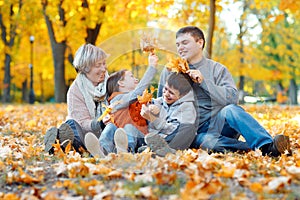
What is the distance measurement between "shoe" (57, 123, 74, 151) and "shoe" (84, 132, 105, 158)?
1.59 ft

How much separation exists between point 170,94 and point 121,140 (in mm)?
798

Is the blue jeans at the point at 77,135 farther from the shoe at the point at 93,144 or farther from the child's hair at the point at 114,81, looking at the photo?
the shoe at the point at 93,144

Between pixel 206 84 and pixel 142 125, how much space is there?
714mm

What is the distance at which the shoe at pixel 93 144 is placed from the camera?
159 inches

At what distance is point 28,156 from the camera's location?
426 centimetres

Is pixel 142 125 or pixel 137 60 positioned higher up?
pixel 137 60

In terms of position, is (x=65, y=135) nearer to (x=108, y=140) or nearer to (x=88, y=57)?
(x=108, y=140)

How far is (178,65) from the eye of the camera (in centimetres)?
452

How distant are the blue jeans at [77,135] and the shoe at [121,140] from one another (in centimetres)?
68

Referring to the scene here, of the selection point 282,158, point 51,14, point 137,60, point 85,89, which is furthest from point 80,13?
point 282,158

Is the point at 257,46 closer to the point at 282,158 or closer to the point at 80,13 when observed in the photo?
the point at 80,13

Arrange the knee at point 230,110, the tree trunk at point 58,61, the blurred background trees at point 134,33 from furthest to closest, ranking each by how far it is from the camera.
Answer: the tree trunk at point 58,61
the blurred background trees at point 134,33
the knee at point 230,110

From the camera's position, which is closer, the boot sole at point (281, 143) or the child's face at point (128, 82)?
the boot sole at point (281, 143)

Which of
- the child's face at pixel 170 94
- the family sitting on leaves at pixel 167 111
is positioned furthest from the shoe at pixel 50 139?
the child's face at pixel 170 94
